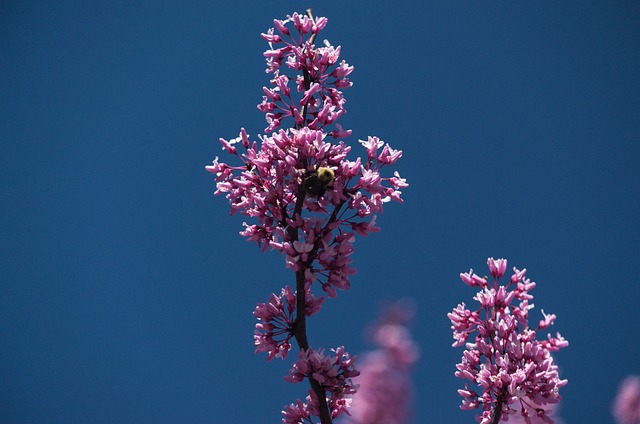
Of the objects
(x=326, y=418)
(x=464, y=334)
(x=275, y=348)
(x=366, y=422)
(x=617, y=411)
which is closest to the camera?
(x=326, y=418)

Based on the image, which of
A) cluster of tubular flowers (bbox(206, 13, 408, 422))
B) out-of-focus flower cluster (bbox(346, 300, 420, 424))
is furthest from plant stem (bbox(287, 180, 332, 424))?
out-of-focus flower cluster (bbox(346, 300, 420, 424))

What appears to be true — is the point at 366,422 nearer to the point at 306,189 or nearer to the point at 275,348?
the point at 275,348

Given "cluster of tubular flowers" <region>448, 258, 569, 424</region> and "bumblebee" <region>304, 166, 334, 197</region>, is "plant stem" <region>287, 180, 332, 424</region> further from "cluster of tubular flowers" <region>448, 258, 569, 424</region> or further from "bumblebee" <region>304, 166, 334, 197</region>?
"cluster of tubular flowers" <region>448, 258, 569, 424</region>

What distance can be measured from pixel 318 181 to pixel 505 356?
2.28 metres

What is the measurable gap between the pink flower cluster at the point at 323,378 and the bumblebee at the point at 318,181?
1340 mm

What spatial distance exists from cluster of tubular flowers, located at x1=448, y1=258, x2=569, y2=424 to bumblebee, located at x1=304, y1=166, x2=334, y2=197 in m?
1.81

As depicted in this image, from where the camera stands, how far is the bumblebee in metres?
4.26

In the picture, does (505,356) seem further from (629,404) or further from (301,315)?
(629,404)

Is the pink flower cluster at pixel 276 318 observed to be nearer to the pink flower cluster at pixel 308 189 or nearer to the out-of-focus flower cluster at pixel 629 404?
the pink flower cluster at pixel 308 189

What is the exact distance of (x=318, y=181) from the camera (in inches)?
169

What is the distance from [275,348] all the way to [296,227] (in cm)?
114

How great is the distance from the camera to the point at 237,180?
15.3 ft

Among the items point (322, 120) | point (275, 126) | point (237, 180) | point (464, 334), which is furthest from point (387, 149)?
point (464, 334)

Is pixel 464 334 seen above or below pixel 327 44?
below
